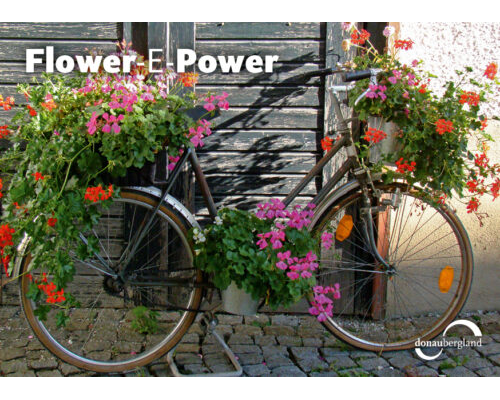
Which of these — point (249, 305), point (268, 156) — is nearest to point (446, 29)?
point (268, 156)

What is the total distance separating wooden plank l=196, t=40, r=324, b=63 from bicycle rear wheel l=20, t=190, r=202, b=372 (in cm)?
110

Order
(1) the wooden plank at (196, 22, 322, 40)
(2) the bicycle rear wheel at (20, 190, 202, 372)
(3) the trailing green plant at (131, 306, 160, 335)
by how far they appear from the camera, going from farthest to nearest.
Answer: (1) the wooden plank at (196, 22, 322, 40) → (3) the trailing green plant at (131, 306, 160, 335) → (2) the bicycle rear wheel at (20, 190, 202, 372)

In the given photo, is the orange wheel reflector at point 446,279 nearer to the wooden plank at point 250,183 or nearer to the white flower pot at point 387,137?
the white flower pot at point 387,137

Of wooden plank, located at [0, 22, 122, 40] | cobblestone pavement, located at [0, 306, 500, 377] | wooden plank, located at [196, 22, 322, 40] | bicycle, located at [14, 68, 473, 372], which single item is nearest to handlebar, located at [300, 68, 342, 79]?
bicycle, located at [14, 68, 473, 372]

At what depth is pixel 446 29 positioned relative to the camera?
3.76 metres

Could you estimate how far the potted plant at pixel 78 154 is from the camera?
270cm

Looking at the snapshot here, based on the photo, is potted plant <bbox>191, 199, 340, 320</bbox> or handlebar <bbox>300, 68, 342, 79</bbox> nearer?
potted plant <bbox>191, 199, 340, 320</bbox>

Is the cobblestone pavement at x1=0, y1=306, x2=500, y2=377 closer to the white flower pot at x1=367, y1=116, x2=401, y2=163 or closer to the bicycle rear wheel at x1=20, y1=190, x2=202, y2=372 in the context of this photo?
the bicycle rear wheel at x1=20, y1=190, x2=202, y2=372

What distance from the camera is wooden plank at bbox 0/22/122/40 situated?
370cm

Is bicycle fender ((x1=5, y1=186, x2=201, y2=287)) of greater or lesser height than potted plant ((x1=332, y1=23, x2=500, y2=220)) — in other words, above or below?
below

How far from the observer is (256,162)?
380cm

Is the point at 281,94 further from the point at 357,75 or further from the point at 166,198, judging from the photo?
the point at 166,198

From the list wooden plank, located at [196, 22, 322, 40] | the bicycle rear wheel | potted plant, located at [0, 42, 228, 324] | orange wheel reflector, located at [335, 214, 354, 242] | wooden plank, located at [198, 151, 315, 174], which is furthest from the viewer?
wooden plank, located at [198, 151, 315, 174]

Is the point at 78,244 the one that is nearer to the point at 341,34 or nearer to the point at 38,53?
the point at 38,53
